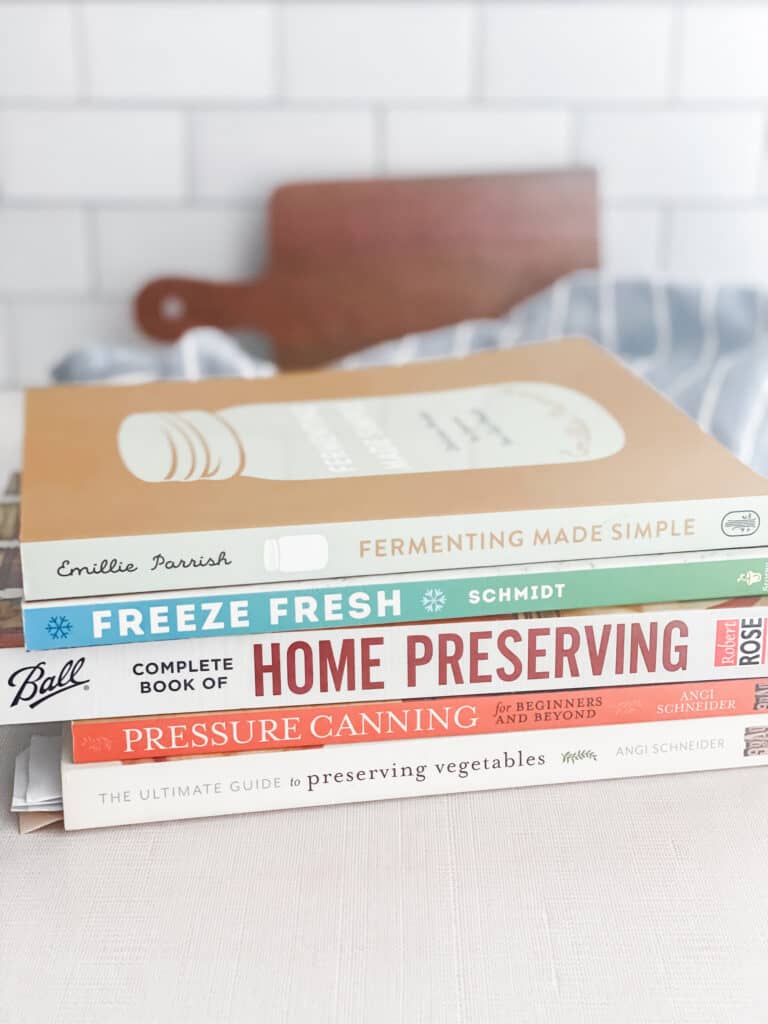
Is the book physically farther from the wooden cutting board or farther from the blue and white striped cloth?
the wooden cutting board

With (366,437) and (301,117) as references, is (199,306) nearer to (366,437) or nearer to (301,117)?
(301,117)

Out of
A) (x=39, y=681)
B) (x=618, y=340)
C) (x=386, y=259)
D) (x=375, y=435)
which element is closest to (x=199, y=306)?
(x=386, y=259)

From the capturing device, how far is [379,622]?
49 centimetres

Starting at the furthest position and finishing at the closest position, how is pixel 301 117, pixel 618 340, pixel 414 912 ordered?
pixel 301 117
pixel 618 340
pixel 414 912

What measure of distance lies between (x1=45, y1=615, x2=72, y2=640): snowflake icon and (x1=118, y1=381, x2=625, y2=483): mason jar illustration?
0.26 feet

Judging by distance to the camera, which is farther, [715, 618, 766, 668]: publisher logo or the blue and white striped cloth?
the blue and white striped cloth

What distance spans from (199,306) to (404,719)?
0.86m

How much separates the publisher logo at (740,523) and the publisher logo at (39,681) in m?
0.27

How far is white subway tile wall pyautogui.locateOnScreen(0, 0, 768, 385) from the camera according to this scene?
1.21m

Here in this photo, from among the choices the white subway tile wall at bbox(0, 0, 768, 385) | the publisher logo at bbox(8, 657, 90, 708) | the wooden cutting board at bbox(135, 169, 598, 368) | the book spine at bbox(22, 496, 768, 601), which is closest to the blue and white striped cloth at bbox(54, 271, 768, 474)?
the wooden cutting board at bbox(135, 169, 598, 368)

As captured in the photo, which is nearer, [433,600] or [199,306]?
[433,600]

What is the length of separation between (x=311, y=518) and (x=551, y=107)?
0.93m

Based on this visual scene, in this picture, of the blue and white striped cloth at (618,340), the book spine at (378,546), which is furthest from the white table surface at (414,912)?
the blue and white striped cloth at (618,340)

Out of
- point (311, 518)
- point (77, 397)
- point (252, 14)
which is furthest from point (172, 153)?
Result: point (311, 518)
